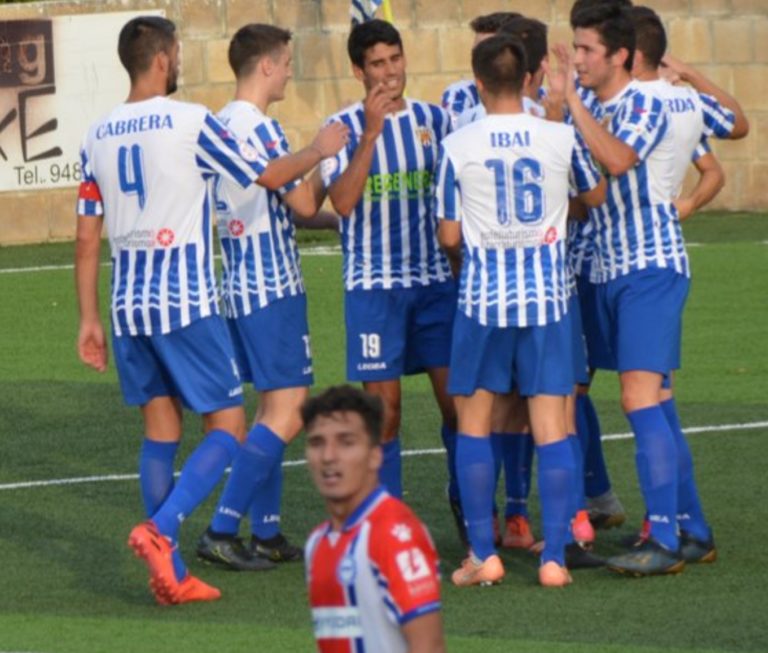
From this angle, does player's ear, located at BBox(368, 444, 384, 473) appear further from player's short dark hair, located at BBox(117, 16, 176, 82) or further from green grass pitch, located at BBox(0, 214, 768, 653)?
player's short dark hair, located at BBox(117, 16, 176, 82)

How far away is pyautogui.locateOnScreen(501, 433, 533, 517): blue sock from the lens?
9375mm

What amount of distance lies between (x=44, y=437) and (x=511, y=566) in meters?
4.20

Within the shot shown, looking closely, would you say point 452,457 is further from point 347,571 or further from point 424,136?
point 347,571

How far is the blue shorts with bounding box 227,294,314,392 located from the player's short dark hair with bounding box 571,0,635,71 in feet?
5.23

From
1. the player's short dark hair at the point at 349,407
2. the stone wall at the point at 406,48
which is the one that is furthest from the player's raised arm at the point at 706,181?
the stone wall at the point at 406,48

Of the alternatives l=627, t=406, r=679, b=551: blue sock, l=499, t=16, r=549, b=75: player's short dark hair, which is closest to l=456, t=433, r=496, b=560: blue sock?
l=627, t=406, r=679, b=551: blue sock

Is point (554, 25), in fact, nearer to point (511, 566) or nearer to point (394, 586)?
point (511, 566)

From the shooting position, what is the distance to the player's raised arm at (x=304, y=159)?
8.50 meters

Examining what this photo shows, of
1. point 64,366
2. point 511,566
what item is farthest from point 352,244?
point 64,366

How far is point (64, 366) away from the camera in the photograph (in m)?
15.2

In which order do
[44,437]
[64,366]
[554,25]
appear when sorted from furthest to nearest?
1. [554,25]
2. [64,366]
3. [44,437]

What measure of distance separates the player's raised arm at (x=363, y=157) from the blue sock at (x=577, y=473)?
1255 mm

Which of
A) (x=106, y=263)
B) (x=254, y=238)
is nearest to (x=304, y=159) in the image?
(x=254, y=238)

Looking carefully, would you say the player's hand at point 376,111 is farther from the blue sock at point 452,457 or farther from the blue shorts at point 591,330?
the blue sock at point 452,457
